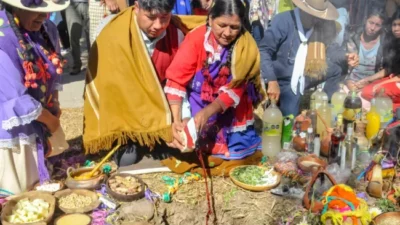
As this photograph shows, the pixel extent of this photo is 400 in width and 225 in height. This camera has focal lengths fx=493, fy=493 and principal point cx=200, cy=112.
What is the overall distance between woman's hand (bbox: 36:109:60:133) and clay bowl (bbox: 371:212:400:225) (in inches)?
97.0

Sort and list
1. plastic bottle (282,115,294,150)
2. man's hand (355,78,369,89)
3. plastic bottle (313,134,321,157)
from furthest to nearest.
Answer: man's hand (355,78,369,89) → plastic bottle (282,115,294,150) → plastic bottle (313,134,321,157)

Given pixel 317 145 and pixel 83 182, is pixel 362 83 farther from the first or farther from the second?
pixel 83 182

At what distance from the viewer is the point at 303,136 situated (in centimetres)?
454

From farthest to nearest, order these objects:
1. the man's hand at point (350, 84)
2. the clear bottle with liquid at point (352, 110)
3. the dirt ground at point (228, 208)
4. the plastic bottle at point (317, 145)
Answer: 1. the man's hand at point (350, 84)
2. the clear bottle with liquid at point (352, 110)
3. the plastic bottle at point (317, 145)
4. the dirt ground at point (228, 208)

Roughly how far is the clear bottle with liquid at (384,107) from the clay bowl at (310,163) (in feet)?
3.16

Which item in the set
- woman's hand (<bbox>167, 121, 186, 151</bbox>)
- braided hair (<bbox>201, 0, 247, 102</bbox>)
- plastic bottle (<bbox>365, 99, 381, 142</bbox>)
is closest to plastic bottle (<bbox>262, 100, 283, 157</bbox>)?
braided hair (<bbox>201, 0, 247, 102</bbox>)

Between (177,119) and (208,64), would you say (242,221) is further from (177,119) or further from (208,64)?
(208,64)

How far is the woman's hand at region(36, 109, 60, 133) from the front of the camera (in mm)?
3738

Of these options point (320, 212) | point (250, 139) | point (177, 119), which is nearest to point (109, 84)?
point (177, 119)

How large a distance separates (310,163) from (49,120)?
215 cm

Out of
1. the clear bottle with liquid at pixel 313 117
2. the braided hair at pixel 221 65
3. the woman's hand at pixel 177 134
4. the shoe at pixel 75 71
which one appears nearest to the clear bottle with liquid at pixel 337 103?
the clear bottle with liquid at pixel 313 117

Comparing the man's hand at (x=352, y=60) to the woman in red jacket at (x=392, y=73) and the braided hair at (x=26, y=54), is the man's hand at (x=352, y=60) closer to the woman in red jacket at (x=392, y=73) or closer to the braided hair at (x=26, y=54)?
the woman in red jacket at (x=392, y=73)

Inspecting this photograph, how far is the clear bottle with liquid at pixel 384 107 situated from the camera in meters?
4.78

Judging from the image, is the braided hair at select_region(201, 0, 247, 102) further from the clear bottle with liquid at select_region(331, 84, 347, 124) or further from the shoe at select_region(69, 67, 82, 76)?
the shoe at select_region(69, 67, 82, 76)
